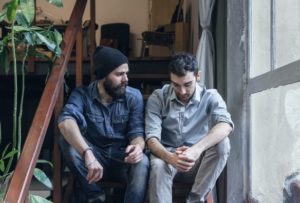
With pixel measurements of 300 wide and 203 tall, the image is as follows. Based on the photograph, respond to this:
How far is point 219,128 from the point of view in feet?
7.20

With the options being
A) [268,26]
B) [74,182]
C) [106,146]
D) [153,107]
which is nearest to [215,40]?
[268,26]

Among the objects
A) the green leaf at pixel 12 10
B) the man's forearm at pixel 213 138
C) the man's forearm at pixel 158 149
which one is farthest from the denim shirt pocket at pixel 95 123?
the green leaf at pixel 12 10

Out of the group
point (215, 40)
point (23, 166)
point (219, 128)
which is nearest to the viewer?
point (23, 166)

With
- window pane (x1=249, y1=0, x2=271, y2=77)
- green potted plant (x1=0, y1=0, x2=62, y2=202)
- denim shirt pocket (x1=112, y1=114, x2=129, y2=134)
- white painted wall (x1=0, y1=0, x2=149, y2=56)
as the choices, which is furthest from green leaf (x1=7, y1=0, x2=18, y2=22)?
white painted wall (x1=0, y1=0, x2=149, y2=56)

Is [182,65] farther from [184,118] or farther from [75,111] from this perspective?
[75,111]

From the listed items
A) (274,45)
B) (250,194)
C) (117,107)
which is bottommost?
(250,194)

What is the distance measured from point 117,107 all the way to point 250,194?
97cm

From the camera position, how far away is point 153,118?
2.37m

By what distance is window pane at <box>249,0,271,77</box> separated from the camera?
2.63 meters

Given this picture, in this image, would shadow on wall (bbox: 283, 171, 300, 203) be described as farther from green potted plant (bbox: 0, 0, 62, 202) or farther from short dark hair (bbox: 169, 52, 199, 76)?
green potted plant (bbox: 0, 0, 62, 202)

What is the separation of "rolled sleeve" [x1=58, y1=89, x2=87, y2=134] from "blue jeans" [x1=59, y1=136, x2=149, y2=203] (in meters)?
0.11

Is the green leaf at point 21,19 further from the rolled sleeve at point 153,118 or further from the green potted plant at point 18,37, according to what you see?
the rolled sleeve at point 153,118

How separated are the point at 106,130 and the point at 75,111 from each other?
0.67 feet

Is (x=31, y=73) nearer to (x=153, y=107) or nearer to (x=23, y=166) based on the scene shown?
(x=153, y=107)
